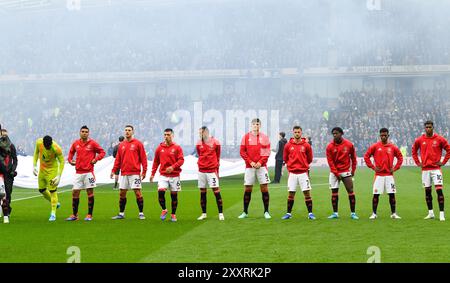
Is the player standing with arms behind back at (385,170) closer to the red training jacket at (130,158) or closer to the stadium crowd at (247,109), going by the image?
the red training jacket at (130,158)

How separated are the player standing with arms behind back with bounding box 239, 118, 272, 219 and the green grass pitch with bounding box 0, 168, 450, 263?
522mm

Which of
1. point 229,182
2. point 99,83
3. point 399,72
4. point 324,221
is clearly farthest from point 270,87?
point 324,221

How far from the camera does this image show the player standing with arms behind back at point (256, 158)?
14.2 metres

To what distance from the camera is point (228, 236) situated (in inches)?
450

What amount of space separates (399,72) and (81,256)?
4691 centimetres

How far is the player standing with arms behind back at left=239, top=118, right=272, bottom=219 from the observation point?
14242mm

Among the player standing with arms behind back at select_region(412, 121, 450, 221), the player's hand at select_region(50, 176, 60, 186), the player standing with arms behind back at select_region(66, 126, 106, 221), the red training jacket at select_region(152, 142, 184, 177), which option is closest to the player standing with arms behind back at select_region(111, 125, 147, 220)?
the red training jacket at select_region(152, 142, 184, 177)

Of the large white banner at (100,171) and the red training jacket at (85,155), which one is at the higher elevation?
the red training jacket at (85,155)

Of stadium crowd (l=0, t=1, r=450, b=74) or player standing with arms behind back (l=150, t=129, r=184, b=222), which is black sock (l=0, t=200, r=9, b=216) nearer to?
player standing with arms behind back (l=150, t=129, r=184, b=222)

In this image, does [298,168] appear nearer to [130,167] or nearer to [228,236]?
[228,236]

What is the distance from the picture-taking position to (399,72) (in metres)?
53.2

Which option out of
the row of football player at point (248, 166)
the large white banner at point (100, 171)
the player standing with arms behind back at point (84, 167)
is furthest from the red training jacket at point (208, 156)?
the large white banner at point (100, 171)

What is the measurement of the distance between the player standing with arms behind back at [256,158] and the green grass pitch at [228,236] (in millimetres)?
522
